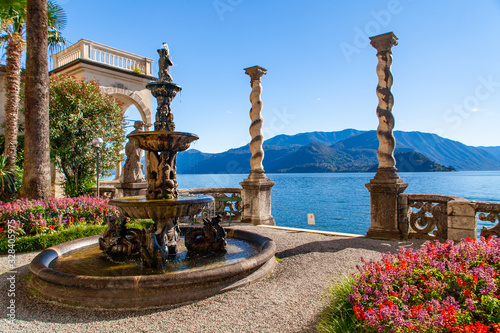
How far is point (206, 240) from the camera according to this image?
592cm

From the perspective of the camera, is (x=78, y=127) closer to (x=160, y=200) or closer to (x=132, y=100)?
(x=132, y=100)

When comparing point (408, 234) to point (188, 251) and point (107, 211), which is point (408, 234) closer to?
point (188, 251)

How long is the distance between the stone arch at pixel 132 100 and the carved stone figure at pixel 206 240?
13702 millimetres

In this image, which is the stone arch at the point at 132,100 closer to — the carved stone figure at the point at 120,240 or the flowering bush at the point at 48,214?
the flowering bush at the point at 48,214

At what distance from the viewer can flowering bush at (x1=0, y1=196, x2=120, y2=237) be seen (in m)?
7.55

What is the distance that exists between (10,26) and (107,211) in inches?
393

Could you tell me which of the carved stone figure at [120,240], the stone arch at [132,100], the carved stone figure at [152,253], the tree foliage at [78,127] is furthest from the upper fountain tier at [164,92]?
the stone arch at [132,100]

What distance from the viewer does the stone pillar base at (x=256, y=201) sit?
10578 millimetres

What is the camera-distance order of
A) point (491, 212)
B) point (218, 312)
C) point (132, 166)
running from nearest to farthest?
point (218, 312) < point (491, 212) < point (132, 166)

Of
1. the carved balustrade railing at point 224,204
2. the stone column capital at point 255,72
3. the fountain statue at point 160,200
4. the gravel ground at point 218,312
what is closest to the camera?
the gravel ground at point 218,312

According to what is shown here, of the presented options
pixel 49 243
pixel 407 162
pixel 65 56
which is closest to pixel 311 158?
pixel 407 162

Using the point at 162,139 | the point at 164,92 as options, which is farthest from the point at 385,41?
the point at 162,139

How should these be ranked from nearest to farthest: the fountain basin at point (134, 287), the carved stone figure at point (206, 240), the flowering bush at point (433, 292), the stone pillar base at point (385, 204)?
the flowering bush at point (433, 292)
the fountain basin at point (134, 287)
the carved stone figure at point (206, 240)
the stone pillar base at point (385, 204)

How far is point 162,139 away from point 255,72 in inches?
247
